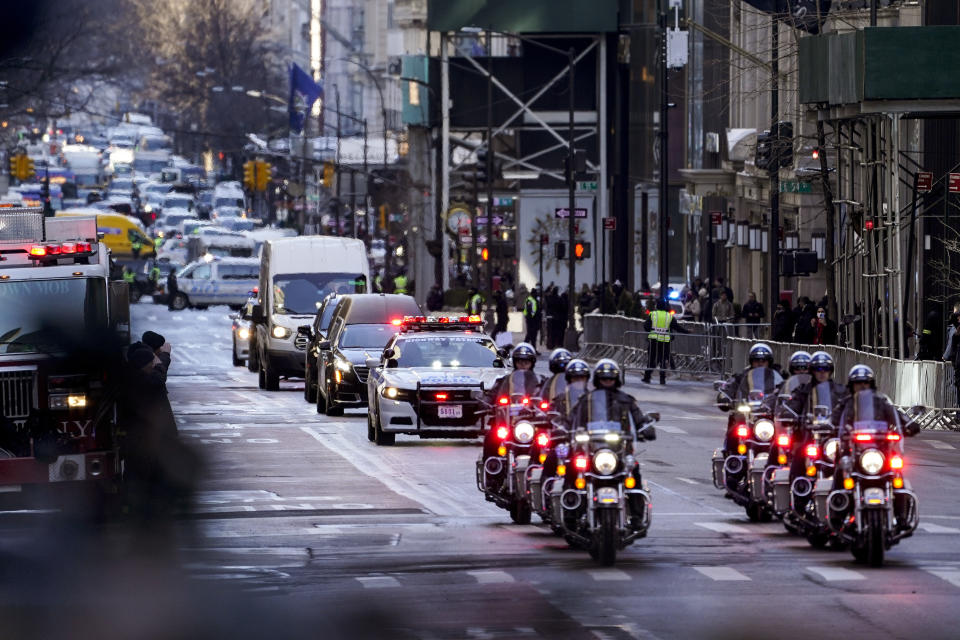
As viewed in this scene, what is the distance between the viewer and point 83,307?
Answer: 561 cm

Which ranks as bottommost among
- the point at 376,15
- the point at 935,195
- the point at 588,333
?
the point at 588,333

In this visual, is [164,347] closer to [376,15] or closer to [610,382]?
[610,382]

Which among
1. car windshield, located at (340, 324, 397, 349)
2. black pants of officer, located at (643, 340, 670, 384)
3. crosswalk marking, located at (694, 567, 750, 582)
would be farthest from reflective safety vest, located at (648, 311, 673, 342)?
crosswalk marking, located at (694, 567, 750, 582)

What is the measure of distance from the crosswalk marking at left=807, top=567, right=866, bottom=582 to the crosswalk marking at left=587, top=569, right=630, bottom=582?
4.17 feet

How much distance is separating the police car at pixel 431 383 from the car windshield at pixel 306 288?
39.3 feet

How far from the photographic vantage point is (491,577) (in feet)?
44.8

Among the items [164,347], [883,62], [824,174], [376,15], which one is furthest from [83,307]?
[376,15]

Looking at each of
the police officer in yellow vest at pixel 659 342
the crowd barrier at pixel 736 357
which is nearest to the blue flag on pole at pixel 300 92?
the crowd barrier at pixel 736 357

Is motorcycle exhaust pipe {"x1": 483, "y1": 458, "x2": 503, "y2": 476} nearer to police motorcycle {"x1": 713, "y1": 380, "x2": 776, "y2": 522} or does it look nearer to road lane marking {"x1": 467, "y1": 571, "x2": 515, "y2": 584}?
police motorcycle {"x1": 713, "y1": 380, "x2": 776, "y2": 522}

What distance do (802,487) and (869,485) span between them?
4.08ft

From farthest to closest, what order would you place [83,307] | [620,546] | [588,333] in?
[588,333] < [620,546] < [83,307]

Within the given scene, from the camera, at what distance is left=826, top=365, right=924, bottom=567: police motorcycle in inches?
562

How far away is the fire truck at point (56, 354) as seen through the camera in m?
5.23

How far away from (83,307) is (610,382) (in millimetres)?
9320
